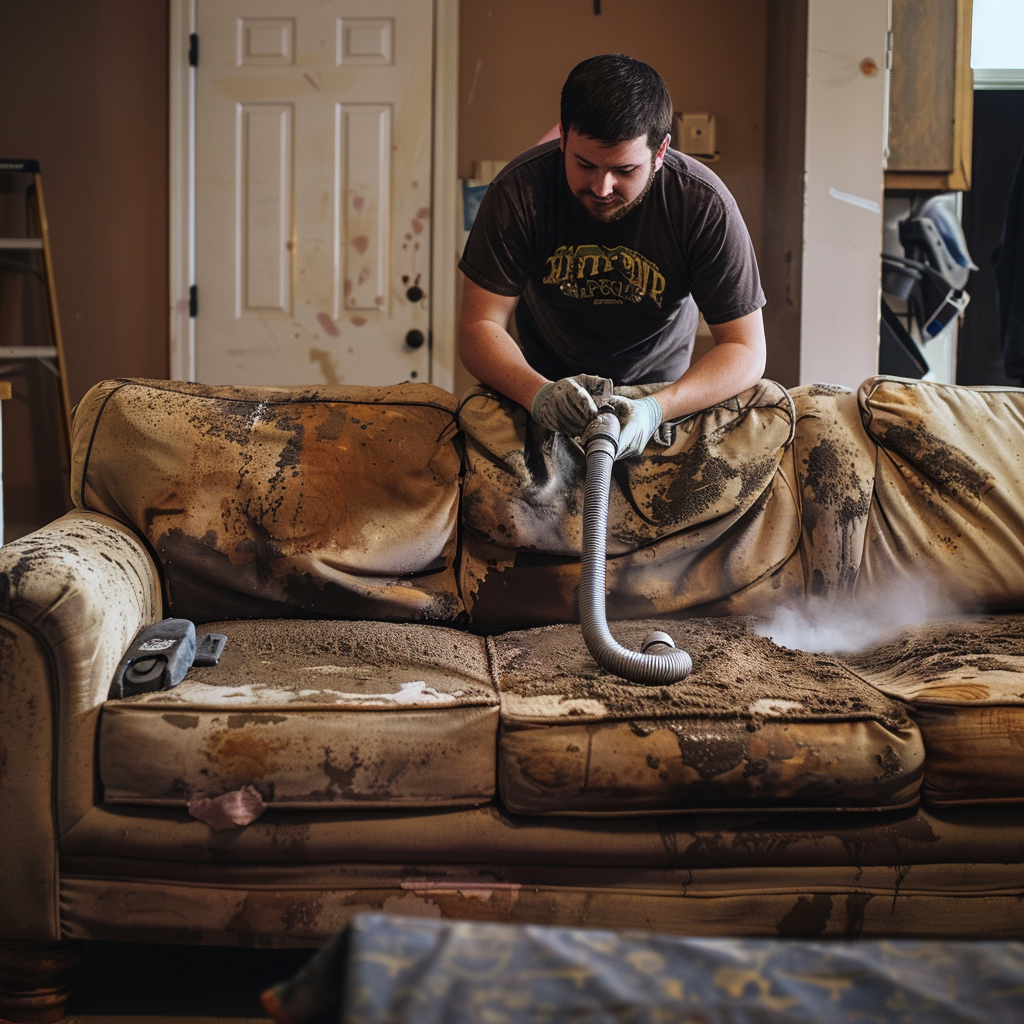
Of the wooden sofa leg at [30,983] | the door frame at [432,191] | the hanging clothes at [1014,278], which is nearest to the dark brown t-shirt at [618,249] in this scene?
the hanging clothes at [1014,278]

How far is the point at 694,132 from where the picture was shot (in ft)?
11.4

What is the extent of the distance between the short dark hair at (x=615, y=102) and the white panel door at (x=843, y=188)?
1.73 meters

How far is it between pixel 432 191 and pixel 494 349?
2.06 metres

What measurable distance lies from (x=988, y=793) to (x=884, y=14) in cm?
284

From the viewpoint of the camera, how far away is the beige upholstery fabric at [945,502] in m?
1.68

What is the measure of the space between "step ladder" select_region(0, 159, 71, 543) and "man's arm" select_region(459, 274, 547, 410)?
229 centimetres

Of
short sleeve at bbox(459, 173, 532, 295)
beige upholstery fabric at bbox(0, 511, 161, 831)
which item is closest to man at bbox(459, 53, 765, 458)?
short sleeve at bbox(459, 173, 532, 295)

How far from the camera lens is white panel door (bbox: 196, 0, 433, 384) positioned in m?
3.47

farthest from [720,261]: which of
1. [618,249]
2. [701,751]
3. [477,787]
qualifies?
[477,787]

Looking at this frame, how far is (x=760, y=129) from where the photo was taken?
355cm

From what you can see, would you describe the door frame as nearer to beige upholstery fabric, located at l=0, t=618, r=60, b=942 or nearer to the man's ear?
the man's ear

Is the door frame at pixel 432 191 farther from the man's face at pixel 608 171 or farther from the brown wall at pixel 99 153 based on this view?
the man's face at pixel 608 171

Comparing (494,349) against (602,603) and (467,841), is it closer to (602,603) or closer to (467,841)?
(602,603)

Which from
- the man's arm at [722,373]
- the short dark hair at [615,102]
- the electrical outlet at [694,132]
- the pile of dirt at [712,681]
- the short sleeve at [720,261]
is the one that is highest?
the electrical outlet at [694,132]
